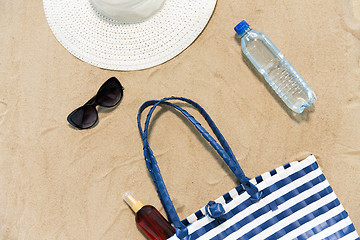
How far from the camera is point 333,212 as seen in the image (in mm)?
923

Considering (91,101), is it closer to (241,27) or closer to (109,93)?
(109,93)

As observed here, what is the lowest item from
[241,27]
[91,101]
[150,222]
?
[150,222]

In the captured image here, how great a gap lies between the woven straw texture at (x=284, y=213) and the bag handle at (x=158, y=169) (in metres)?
0.02

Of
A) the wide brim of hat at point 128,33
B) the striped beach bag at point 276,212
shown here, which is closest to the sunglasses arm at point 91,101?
the wide brim of hat at point 128,33

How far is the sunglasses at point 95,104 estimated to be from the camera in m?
1.06

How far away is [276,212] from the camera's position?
3.01 feet

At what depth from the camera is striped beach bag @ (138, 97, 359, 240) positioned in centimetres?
91

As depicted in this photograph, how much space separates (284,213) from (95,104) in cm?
67

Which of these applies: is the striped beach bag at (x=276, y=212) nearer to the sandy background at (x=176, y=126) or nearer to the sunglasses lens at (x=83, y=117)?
the sandy background at (x=176, y=126)

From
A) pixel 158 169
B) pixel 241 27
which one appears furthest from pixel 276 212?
pixel 241 27

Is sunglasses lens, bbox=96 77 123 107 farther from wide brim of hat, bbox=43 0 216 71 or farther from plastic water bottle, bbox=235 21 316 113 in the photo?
plastic water bottle, bbox=235 21 316 113

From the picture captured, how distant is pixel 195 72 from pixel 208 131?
0.20m

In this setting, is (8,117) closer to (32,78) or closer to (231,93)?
(32,78)

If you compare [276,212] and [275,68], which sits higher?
[275,68]
